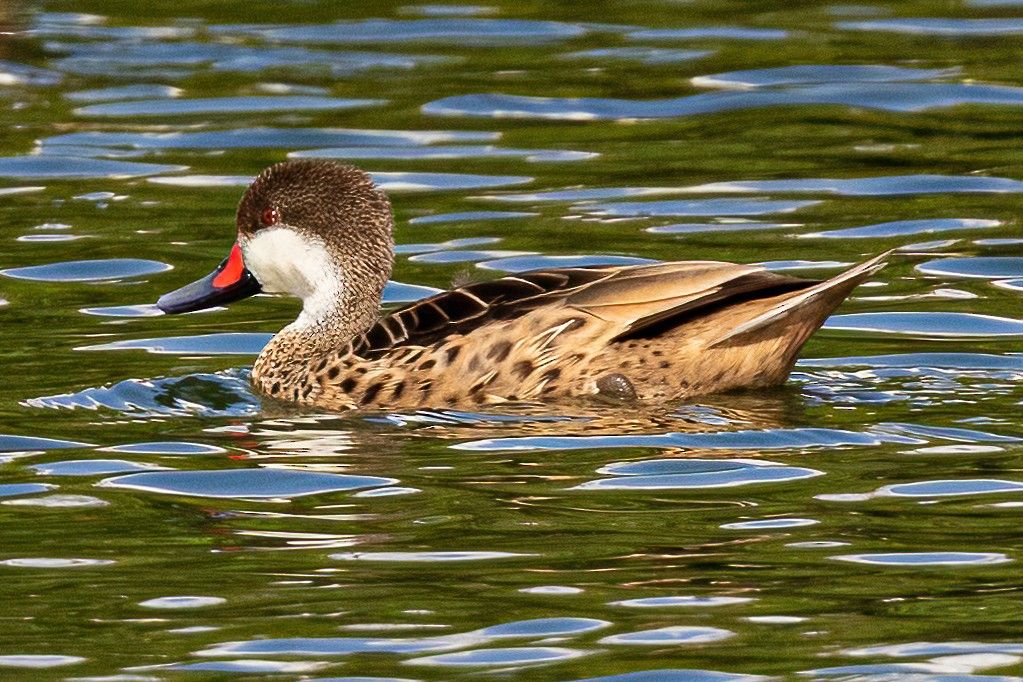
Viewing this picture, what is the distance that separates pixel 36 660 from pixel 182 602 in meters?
0.57

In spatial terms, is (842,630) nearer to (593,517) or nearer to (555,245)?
(593,517)

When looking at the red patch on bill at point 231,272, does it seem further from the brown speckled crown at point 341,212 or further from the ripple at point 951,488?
the ripple at point 951,488

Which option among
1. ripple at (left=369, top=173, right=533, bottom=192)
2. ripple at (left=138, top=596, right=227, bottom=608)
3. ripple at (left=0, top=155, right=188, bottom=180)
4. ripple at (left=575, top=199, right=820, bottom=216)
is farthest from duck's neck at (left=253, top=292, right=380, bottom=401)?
ripple at (left=0, top=155, right=188, bottom=180)

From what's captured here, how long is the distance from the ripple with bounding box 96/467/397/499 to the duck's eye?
205 cm

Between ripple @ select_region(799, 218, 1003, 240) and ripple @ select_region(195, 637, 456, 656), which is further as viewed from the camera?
ripple @ select_region(799, 218, 1003, 240)

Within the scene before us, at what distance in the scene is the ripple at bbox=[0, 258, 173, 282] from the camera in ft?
39.0

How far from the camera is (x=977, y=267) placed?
455 inches

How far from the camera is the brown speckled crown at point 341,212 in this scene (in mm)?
Result: 9734

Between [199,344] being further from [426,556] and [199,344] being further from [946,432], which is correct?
[426,556]

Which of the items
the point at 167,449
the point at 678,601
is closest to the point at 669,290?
the point at 167,449

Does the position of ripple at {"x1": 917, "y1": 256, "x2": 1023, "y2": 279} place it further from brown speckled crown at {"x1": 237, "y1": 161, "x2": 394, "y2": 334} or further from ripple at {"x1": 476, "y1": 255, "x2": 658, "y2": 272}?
brown speckled crown at {"x1": 237, "y1": 161, "x2": 394, "y2": 334}

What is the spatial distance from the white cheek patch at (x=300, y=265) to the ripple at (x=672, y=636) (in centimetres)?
419

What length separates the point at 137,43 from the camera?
58.8ft

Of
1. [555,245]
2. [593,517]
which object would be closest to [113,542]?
[593,517]
